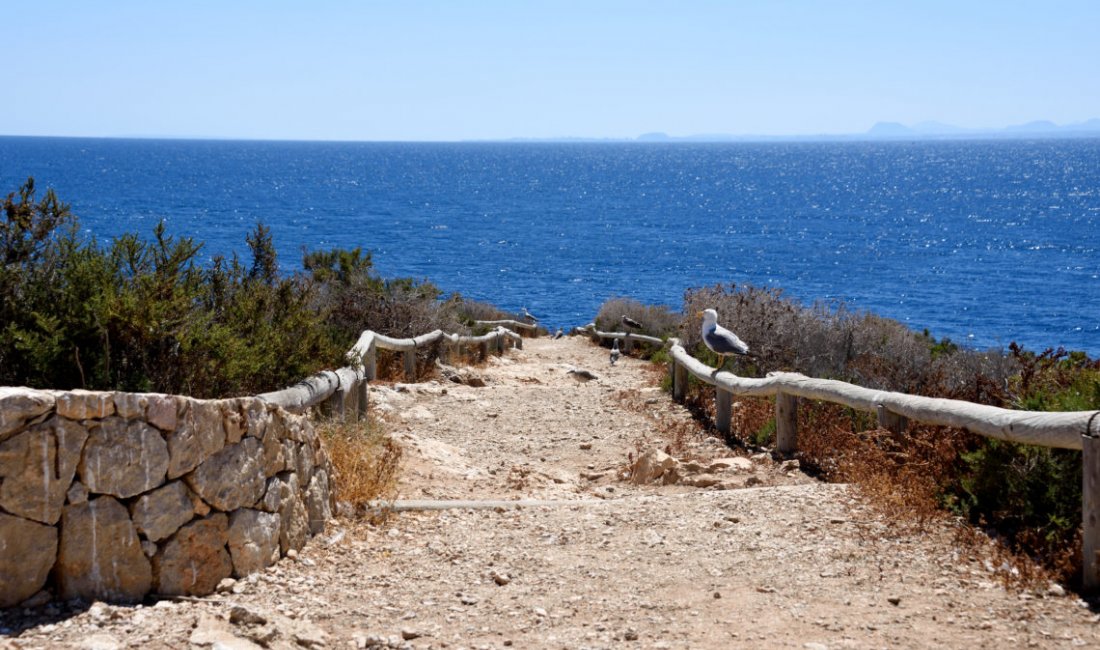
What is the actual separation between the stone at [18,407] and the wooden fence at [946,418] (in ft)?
16.1

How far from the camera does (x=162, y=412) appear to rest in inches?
196

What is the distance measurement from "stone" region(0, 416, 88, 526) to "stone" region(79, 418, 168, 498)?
60mm

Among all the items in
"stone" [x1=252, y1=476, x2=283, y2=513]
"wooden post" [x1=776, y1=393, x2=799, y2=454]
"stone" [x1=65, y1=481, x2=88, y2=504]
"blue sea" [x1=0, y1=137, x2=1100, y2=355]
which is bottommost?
"blue sea" [x1=0, y1=137, x2=1100, y2=355]

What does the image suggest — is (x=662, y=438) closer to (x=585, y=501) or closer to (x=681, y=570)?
(x=585, y=501)

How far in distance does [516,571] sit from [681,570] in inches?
36.4

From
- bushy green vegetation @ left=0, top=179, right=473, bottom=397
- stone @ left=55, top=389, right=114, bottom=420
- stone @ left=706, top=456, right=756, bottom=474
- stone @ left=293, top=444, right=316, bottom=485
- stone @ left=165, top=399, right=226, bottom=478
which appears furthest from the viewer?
stone @ left=706, top=456, right=756, bottom=474

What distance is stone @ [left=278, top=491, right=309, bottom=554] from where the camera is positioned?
572 centimetres

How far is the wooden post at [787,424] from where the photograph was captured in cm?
920

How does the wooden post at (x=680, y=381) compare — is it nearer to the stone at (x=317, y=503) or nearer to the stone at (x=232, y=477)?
the stone at (x=317, y=503)

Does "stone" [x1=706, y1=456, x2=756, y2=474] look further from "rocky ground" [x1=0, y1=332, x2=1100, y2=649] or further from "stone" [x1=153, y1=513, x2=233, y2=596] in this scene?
"stone" [x1=153, y1=513, x2=233, y2=596]

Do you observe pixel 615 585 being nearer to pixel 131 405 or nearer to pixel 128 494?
pixel 128 494

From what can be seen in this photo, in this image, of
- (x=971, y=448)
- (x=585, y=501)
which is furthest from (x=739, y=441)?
(x=971, y=448)

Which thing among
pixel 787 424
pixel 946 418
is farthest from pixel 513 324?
pixel 946 418

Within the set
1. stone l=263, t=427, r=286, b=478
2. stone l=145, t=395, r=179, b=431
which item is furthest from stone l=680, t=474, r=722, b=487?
stone l=145, t=395, r=179, b=431
